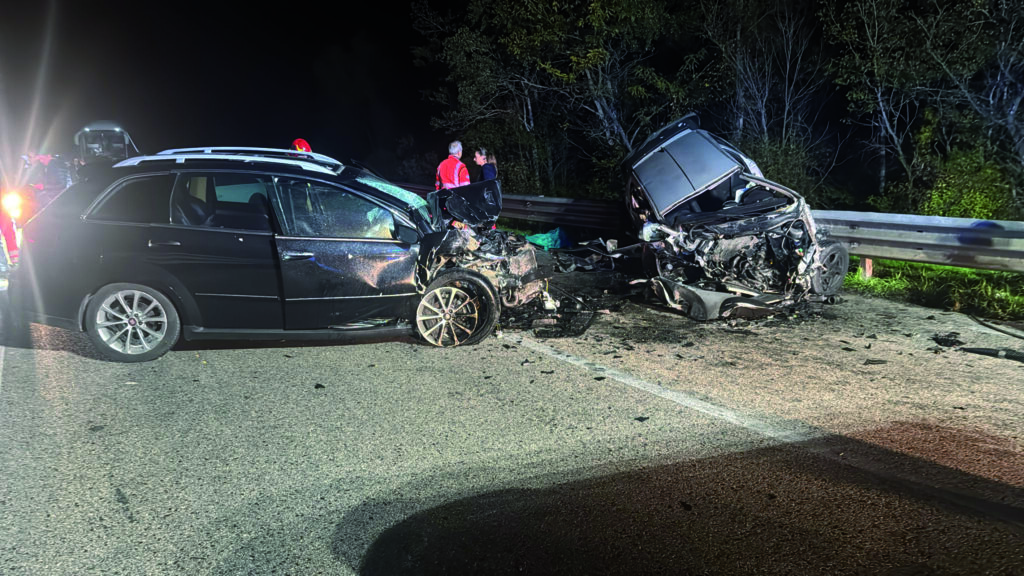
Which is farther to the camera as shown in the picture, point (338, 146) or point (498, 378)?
point (338, 146)

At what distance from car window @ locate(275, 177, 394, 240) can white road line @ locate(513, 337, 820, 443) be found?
1.79 m

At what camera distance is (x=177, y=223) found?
18.7 feet

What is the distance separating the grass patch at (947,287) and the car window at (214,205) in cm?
669

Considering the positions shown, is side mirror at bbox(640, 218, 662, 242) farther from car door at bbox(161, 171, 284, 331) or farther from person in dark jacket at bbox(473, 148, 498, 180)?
car door at bbox(161, 171, 284, 331)

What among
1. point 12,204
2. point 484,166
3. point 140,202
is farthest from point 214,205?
point 484,166

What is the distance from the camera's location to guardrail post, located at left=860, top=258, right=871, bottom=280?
8508mm

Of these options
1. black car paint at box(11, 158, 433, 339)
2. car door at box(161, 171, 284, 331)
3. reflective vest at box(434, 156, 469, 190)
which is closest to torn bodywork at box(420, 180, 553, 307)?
black car paint at box(11, 158, 433, 339)

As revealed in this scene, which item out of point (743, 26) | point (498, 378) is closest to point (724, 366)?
point (498, 378)

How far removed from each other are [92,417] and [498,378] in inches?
111

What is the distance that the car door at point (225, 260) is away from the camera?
5613mm

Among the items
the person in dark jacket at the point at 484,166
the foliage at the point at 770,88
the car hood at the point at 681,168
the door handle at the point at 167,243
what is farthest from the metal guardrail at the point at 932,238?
the door handle at the point at 167,243

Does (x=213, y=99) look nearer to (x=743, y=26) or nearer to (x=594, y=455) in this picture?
(x=743, y=26)

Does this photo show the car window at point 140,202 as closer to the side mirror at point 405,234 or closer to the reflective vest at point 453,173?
the side mirror at point 405,234

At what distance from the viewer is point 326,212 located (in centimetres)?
585
